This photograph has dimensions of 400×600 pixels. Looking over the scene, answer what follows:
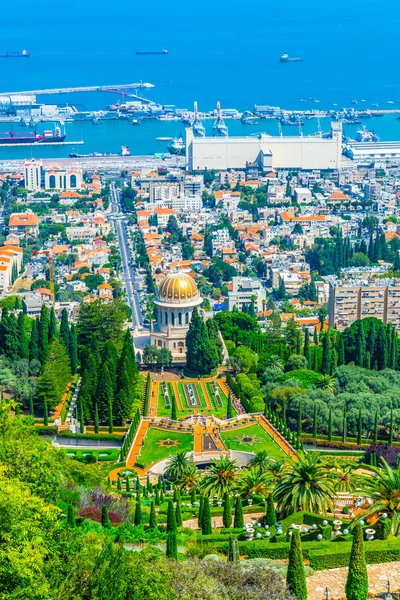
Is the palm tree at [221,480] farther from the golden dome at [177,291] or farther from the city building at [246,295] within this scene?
the city building at [246,295]

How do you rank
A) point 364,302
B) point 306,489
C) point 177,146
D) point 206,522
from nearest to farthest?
point 206,522 → point 306,489 → point 364,302 → point 177,146

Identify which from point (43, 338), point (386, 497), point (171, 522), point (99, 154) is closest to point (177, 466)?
point (171, 522)

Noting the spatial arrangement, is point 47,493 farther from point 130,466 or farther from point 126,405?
point 126,405

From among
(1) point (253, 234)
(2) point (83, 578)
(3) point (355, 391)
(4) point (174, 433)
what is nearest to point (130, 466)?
(4) point (174, 433)

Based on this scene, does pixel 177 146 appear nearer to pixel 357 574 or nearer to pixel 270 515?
pixel 270 515

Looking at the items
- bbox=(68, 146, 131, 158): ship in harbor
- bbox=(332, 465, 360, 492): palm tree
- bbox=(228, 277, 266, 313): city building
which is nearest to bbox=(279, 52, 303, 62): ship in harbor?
bbox=(68, 146, 131, 158): ship in harbor


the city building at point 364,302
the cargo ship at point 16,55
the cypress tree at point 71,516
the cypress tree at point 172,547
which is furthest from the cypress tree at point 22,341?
the cargo ship at point 16,55
